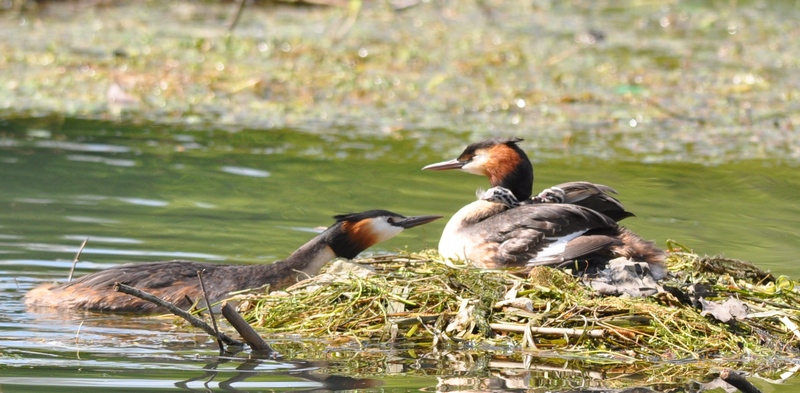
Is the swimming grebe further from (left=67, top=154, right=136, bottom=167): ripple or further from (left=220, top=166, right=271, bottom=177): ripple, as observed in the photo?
(left=67, top=154, right=136, bottom=167): ripple

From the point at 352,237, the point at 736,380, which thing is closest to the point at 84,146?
the point at 352,237

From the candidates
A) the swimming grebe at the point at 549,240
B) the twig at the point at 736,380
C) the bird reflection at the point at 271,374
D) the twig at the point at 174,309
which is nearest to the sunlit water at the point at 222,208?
the bird reflection at the point at 271,374

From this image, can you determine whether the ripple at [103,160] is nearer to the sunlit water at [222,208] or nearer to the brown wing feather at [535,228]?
the sunlit water at [222,208]

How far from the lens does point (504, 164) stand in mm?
7445

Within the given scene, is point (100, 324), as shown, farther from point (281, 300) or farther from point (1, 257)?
point (1, 257)

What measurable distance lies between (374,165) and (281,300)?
4246 millimetres

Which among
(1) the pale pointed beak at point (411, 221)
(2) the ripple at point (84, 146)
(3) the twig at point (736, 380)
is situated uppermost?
(3) the twig at point (736, 380)

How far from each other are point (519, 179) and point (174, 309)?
2840mm

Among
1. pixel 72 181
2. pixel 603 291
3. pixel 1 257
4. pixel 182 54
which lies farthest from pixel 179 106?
pixel 603 291

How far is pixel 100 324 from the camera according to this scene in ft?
21.3

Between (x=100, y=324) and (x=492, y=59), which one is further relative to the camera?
(x=492, y=59)

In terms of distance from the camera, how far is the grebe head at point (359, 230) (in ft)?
23.8

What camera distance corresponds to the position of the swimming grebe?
21.8ft

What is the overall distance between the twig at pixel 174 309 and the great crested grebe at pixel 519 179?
7.64 feet
